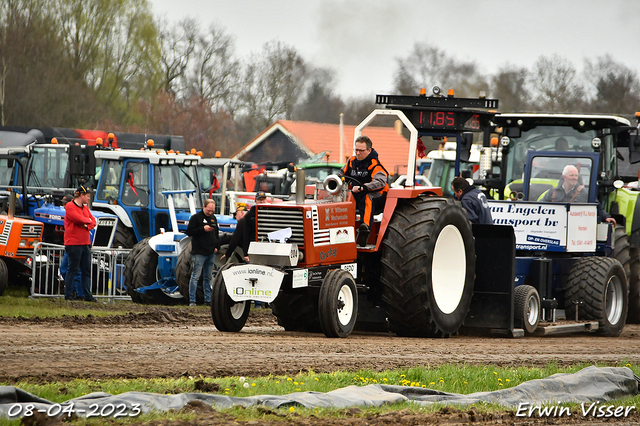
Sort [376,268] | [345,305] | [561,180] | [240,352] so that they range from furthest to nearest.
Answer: [561,180], [376,268], [345,305], [240,352]

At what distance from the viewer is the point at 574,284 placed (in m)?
11.4

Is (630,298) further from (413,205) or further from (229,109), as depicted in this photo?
(229,109)

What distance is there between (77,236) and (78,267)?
54cm

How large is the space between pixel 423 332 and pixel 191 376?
4.03m

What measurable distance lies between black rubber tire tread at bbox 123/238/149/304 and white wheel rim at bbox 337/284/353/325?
6363 millimetres

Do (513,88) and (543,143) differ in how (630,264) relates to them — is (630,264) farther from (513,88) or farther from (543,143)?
(513,88)

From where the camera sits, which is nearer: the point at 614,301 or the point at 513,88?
the point at 614,301

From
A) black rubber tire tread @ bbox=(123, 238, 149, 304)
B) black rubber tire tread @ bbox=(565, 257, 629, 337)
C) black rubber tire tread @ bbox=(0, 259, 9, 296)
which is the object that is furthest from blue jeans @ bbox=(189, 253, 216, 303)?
black rubber tire tread @ bbox=(565, 257, 629, 337)

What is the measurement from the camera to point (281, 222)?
9180mm

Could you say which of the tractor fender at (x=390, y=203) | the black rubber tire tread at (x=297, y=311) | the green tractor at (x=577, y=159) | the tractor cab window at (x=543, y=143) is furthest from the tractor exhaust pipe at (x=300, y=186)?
the tractor cab window at (x=543, y=143)

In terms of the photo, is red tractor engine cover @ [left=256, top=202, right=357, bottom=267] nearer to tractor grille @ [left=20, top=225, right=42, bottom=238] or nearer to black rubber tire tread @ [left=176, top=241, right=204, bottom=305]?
black rubber tire tread @ [left=176, top=241, right=204, bottom=305]

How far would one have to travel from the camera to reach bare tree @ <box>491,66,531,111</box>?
2031 inches

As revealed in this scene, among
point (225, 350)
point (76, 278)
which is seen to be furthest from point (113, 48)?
point (225, 350)

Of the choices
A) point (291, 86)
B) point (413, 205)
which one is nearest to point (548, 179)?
point (413, 205)
